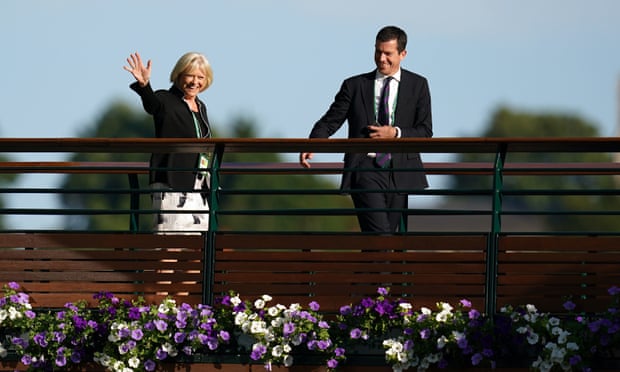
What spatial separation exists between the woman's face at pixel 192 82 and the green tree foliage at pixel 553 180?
6172 centimetres

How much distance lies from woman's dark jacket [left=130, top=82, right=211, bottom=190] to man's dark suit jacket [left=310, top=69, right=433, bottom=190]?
0.92m

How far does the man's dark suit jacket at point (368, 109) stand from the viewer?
986 cm

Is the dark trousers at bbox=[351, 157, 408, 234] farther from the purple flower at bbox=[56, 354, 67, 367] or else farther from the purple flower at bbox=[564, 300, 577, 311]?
the purple flower at bbox=[56, 354, 67, 367]

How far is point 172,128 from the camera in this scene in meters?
10.0

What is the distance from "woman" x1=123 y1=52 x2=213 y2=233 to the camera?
9867 millimetres

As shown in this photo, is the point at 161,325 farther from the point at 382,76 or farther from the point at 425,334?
the point at 382,76

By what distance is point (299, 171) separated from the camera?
31.4 ft

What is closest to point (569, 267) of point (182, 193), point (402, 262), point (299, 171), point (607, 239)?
point (607, 239)

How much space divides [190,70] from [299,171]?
110 centimetres

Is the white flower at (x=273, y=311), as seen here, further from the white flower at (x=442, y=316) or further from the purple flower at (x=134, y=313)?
the white flower at (x=442, y=316)

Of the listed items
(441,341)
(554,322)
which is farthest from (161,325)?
(554,322)

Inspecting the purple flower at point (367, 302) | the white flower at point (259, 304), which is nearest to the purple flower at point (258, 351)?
the white flower at point (259, 304)

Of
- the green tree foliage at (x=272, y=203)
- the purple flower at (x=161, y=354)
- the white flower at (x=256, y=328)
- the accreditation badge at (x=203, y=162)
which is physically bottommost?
the green tree foliage at (x=272, y=203)

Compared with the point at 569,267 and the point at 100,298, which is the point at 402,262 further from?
the point at 100,298
